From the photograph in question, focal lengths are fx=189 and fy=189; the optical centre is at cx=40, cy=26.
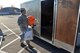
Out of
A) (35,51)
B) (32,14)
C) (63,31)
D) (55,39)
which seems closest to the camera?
(63,31)

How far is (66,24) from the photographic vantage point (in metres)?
5.91

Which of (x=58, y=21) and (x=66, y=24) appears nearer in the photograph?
(x=66, y=24)

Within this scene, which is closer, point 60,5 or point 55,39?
point 60,5

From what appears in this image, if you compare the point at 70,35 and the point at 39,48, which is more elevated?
the point at 70,35

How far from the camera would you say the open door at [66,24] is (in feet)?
18.0

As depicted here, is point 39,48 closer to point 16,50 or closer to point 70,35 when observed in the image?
point 16,50

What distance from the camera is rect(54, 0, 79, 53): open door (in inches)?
216

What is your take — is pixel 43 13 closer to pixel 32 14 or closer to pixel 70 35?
pixel 32 14

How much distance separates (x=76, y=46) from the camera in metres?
3.42

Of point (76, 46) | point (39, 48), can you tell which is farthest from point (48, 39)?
point (76, 46)

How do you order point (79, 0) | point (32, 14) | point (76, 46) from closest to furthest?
point (76, 46) < point (79, 0) < point (32, 14)

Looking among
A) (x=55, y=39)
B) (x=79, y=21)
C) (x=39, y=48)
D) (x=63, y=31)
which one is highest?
(x=79, y=21)

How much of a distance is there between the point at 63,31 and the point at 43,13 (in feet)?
7.01

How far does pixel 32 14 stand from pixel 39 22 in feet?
4.90
